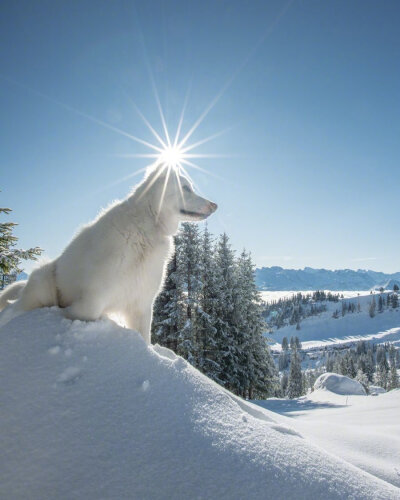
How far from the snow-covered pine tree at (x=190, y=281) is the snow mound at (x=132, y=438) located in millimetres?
16344

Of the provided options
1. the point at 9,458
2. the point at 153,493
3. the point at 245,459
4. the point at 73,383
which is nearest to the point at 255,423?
the point at 245,459

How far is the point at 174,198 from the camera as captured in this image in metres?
4.12

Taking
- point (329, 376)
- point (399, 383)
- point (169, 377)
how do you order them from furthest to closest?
point (399, 383)
point (329, 376)
point (169, 377)

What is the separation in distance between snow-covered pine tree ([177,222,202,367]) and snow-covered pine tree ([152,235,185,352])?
436 mm

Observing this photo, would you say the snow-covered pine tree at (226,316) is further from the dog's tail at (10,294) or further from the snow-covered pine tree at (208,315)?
the dog's tail at (10,294)

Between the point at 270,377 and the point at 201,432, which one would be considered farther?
the point at 270,377

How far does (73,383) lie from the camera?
83.3 inches

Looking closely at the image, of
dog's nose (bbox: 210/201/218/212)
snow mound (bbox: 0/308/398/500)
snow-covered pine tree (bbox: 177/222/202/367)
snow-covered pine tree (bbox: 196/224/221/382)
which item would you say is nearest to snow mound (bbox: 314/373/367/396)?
snow-covered pine tree (bbox: 196/224/221/382)

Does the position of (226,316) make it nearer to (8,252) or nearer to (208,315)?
(208,315)

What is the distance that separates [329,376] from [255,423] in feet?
67.4

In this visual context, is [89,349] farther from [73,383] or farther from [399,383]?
[399,383]

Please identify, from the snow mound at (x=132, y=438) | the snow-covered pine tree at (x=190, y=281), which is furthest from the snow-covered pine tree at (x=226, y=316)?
the snow mound at (x=132, y=438)

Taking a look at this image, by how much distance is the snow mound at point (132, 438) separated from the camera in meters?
1.49

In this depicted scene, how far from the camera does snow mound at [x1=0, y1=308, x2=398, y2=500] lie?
149 centimetres
